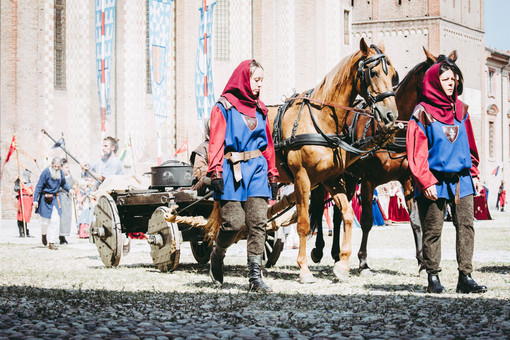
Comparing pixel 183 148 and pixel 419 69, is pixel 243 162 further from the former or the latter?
pixel 183 148

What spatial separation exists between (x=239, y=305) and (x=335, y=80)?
10.5ft

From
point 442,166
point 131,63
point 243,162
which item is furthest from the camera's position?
point 131,63

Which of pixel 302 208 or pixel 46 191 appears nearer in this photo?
pixel 302 208

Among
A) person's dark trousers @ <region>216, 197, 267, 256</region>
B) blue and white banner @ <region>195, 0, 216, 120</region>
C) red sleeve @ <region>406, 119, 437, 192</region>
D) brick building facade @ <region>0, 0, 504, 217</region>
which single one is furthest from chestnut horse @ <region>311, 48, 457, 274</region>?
brick building facade @ <region>0, 0, 504, 217</region>

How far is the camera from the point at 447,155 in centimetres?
657

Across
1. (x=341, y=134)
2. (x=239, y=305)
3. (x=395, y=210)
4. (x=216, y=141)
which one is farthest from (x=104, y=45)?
(x=239, y=305)

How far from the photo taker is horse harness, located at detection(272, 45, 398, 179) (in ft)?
24.7

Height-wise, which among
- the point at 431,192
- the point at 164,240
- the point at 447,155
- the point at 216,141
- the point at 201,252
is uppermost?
the point at 216,141

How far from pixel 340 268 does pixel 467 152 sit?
2.09 meters

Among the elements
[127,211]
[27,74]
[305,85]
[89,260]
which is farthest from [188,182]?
[305,85]

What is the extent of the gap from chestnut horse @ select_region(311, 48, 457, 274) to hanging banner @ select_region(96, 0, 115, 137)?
1899 centimetres

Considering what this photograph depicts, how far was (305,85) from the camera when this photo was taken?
126 feet

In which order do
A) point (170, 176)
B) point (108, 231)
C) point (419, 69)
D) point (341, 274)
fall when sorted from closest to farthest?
1. point (341, 274)
2. point (419, 69)
3. point (108, 231)
4. point (170, 176)

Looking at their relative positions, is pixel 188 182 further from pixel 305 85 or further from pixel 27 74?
pixel 305 85
